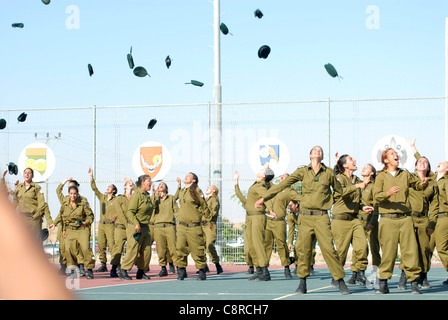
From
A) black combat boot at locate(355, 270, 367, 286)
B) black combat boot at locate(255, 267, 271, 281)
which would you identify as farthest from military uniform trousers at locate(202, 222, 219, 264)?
black combat boot at locate(355, 270, 367, 286)

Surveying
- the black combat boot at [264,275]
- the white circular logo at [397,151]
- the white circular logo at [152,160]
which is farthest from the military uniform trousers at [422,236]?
the white circular logo at [152,160]

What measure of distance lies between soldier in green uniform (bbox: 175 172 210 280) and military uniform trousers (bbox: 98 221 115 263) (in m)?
3.53

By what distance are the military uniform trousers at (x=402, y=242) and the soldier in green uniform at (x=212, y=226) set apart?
21.4 ft

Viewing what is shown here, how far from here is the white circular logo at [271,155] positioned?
17.1 m

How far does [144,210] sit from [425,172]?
5.49 metres

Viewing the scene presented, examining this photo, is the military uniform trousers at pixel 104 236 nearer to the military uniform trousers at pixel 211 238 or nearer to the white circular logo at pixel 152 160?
the white circular logo at pixel 152 160

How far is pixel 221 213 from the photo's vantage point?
18.2 metres

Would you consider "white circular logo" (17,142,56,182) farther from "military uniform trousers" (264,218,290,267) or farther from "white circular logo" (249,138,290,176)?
"military uniform trousers" (264,218,290,267)

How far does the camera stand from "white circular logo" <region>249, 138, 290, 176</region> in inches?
674

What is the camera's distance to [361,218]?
12.9m

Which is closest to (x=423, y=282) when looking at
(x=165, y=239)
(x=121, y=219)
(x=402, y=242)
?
(x=402, y=242)

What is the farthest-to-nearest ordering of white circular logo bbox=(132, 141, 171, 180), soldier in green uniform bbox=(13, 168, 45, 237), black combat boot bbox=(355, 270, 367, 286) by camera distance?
1. white circular logo bbox=(132, 141, 171, 180)
2. soldier in green uniform bbox=(13, 168, 45, 237)
3. black combat boot bbox=(355, 270, 367, 286)
